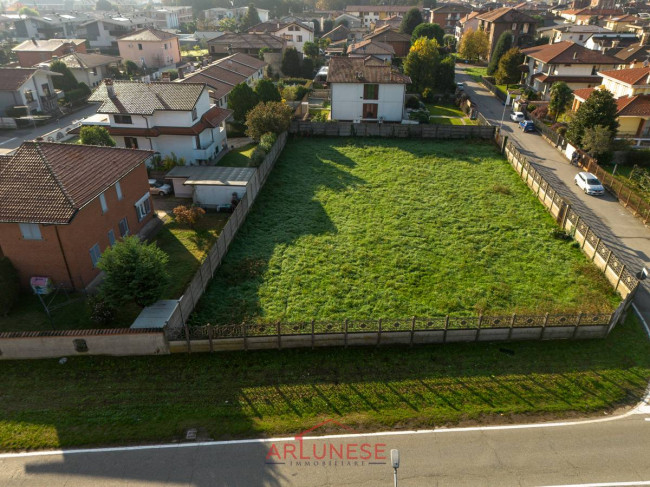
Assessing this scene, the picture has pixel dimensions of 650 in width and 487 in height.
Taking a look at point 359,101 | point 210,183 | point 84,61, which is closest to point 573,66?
point 359,101

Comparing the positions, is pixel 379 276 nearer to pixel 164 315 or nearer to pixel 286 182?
pixel 164 315

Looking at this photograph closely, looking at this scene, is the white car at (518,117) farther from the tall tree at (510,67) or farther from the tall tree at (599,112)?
the tall tree at (510,67)

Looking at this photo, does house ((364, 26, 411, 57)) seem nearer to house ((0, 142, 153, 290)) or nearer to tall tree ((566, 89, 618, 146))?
tall tree ((566, 89, 618, 146))

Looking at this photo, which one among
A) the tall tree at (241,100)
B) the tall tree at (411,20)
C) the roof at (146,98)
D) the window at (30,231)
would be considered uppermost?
the tall tree at (411,20)

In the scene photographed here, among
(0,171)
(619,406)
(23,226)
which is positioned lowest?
(619,406)

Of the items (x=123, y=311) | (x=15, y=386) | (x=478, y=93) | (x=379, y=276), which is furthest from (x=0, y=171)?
(x=478, y=93)

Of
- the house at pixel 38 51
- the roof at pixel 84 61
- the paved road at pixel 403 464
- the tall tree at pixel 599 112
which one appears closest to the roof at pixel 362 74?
the tall tree at pixel 599 112
